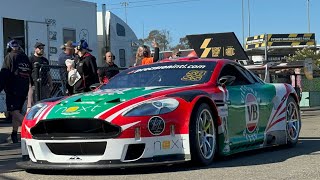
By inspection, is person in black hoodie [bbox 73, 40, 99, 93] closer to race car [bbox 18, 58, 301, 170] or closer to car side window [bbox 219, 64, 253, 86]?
race car [bbox 18, 58, 301, 170]

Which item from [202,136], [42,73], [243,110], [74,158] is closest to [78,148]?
[74,158]

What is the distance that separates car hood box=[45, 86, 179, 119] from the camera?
6148 mm

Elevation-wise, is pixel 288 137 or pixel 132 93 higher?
pixel 132 93

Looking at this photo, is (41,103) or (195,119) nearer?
(195,119)

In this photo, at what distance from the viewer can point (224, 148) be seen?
705cm

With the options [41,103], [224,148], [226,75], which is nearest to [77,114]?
[41,103]

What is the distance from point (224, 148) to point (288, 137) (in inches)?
75.7

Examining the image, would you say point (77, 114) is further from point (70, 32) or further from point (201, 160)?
point (70, 32)

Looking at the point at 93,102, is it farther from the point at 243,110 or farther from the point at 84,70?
the point at 84,70

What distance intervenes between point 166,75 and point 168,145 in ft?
5.19

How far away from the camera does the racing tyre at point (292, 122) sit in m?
8.67

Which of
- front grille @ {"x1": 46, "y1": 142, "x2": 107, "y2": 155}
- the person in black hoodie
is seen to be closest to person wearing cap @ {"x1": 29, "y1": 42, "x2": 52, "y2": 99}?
the person in black hoodie

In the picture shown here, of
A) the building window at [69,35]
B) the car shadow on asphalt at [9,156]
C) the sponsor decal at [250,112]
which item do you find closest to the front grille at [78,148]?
the car shadow on asphalt at [9,156]

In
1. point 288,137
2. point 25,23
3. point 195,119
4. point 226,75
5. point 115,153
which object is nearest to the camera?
point 115,153
